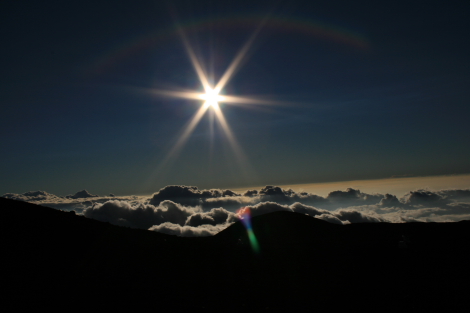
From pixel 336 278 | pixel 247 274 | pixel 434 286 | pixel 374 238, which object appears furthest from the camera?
pixel 374 238

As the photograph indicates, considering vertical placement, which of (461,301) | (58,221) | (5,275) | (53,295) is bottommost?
(461,301)

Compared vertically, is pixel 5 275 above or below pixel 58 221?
below

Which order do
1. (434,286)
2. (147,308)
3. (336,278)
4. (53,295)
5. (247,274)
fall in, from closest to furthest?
(53,295)
(147,308)
(434,286)
(336,278)
(247,274)

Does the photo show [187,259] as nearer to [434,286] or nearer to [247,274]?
[247,274]

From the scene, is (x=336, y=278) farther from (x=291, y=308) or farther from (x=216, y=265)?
(x=216, y=265)

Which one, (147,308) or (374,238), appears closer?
(147,308)

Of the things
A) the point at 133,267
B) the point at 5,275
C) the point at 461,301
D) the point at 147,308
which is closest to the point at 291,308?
the point at 147,308
